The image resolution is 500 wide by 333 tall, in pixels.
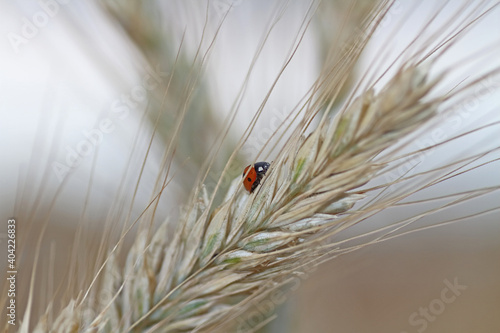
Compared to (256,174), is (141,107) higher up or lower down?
higher up

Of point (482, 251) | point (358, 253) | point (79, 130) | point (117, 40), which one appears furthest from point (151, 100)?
point (482, 251)

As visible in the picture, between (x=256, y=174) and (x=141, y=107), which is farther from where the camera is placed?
(x=141, y=107)

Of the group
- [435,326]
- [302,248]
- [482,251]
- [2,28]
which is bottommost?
[435,326]

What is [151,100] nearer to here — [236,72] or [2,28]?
[236,72]

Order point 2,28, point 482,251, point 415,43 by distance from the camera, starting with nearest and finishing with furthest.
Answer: point 415,43, point 2,28, point 482,251

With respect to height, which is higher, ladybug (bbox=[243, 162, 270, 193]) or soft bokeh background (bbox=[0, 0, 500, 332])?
soft bokeh background (bbox=[0, 0, 500, 332])

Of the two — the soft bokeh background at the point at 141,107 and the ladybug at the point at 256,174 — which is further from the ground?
the soft bokeh background at the point at 141,107

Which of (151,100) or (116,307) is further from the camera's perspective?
(151,100)

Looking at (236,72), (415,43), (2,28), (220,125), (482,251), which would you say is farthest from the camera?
(482,251)
